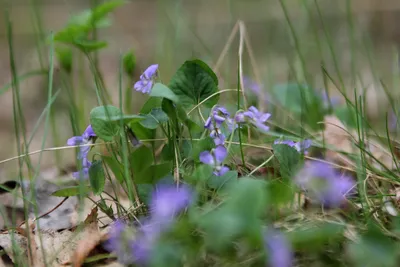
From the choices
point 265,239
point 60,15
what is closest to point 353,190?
point 265,239

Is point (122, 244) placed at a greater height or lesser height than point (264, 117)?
lesser

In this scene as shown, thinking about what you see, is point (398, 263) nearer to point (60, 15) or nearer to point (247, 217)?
point (247, 217)

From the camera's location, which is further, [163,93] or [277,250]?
[163,93]

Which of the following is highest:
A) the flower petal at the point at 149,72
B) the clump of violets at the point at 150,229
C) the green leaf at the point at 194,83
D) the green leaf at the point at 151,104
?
the flower petal at the point at 149,72

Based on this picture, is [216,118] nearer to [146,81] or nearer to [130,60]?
[146,81]

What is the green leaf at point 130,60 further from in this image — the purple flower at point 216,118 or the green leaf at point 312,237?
the green leaf at point 312,237

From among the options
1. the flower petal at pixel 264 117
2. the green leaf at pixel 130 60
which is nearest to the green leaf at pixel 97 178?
the flower petal at pixel 264 117

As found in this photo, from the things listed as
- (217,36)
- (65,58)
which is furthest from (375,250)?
(217,36)

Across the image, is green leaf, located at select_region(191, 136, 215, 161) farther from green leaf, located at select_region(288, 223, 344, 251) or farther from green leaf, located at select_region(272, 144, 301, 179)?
green leaf, located at select_region(288, 223, 344, 251)
